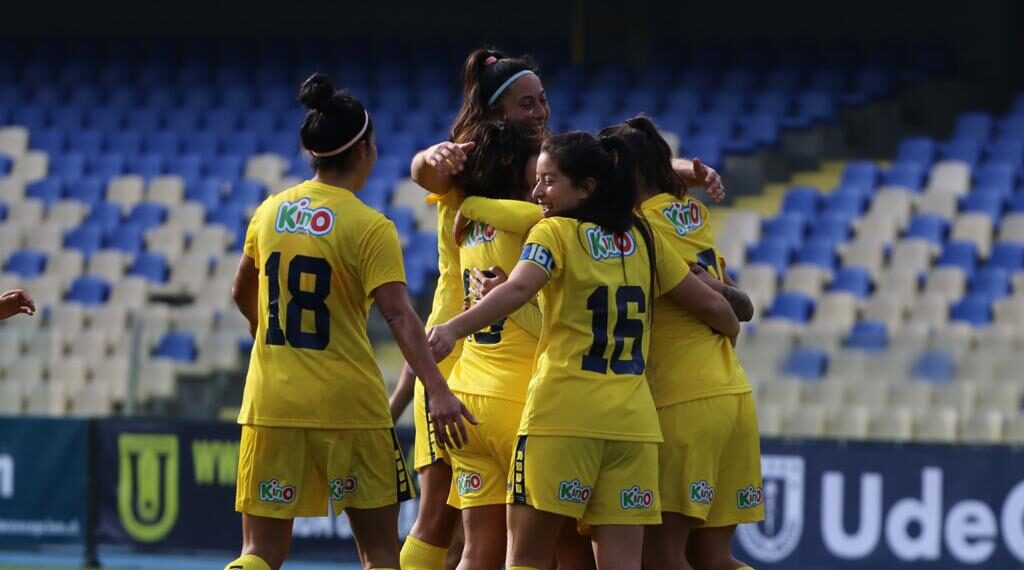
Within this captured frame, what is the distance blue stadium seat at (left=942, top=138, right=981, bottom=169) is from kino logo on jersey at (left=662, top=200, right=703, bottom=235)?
11.5 meters

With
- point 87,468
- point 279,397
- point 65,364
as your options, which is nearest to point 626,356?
point 279,397

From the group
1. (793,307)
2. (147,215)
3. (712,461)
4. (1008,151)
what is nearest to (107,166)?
(147,215)

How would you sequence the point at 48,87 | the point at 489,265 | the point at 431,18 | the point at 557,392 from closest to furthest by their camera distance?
the point at 557,392 → the point at 489,265 → the point at 48,87 → the point at 431,18

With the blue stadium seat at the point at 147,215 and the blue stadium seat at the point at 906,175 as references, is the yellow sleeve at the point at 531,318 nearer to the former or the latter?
the blue stadium seat at the point at 906,175

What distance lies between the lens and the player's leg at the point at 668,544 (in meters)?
5.47

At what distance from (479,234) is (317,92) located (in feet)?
2.47

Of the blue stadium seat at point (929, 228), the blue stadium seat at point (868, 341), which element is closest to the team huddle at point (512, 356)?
the blue stadium seat at point (868, 341)

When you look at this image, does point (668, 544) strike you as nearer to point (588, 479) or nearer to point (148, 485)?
point (588, 479)

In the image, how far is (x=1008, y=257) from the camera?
14453 millimetres

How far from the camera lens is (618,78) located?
19.4 m

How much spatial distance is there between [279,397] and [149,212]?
40.6 feet

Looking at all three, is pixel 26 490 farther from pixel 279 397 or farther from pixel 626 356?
pixel 626 356

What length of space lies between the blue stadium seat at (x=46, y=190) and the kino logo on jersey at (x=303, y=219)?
1334 cm

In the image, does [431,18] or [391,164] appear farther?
[431,18]
